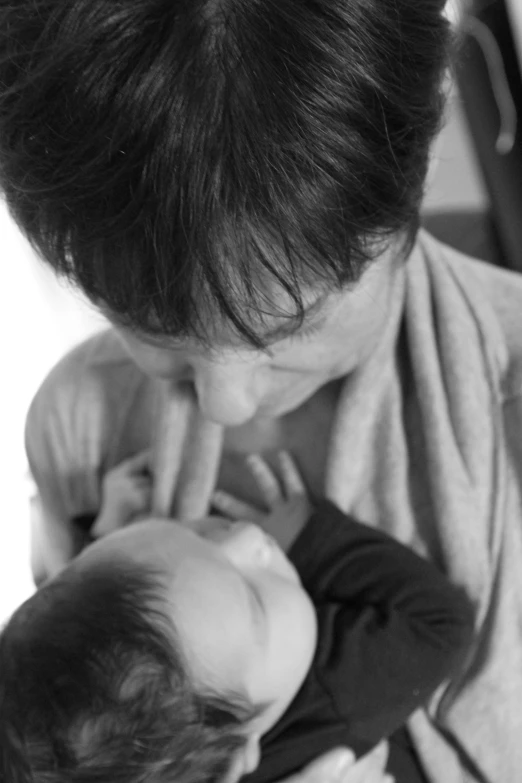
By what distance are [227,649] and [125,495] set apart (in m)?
0.32

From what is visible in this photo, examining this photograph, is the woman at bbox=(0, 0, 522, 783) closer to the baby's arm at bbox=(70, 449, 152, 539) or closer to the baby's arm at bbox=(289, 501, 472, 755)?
the baby's arm at bbox=(289, 501, 472, 755)

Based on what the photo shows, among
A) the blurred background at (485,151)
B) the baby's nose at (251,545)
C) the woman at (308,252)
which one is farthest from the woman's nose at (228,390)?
the blurred background at (485,151)

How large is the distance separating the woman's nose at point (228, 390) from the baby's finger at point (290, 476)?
0.65ft

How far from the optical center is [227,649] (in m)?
0.72

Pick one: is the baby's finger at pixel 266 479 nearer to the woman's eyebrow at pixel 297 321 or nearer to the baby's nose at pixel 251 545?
the baby's nose at pixel 251 545

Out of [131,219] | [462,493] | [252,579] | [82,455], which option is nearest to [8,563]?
[82,455]

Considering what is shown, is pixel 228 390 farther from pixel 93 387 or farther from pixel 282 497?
pixel 93 387

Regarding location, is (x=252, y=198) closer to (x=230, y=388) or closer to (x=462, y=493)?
(x=230, y=388)

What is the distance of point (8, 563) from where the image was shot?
83.0 inches

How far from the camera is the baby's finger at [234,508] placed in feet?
3.08

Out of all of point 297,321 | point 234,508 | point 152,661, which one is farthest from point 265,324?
point 234,508

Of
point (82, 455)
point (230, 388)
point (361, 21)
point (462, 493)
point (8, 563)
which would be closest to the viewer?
point (361, 21)

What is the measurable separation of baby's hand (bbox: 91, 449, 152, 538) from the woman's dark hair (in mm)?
478

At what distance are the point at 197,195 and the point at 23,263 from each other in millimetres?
1858
